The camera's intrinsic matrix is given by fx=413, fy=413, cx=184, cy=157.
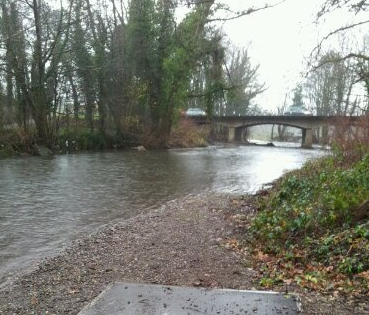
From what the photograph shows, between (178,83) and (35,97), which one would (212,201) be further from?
(178,83)

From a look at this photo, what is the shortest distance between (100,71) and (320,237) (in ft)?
80.4

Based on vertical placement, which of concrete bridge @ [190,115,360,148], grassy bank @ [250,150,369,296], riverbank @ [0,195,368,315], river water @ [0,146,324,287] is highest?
concrete bridge @ [190,115,360,148]

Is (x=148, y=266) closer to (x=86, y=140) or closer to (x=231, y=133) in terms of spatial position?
(x=86, y=140)

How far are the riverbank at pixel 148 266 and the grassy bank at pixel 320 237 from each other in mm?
305

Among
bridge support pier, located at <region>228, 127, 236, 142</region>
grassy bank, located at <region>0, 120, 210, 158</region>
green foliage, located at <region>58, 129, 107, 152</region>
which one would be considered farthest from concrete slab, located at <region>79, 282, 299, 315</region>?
bridge support pier, located at <region>228, 127, 236, 142</region>

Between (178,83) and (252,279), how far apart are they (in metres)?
26.5

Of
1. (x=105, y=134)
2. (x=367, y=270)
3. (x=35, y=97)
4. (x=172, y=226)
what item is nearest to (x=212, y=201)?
(x=172, y=226)

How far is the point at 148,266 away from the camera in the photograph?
5.54 m

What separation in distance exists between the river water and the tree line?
4959 mm

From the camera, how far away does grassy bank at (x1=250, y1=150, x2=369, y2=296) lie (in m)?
4.78

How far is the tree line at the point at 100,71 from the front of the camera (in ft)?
75.2

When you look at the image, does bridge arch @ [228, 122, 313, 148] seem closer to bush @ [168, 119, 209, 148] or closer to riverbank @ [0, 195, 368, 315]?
bush @ [168, 119, 209, 148]

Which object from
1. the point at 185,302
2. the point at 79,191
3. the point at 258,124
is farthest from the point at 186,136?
the point at 185,302

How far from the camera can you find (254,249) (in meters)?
6.32
